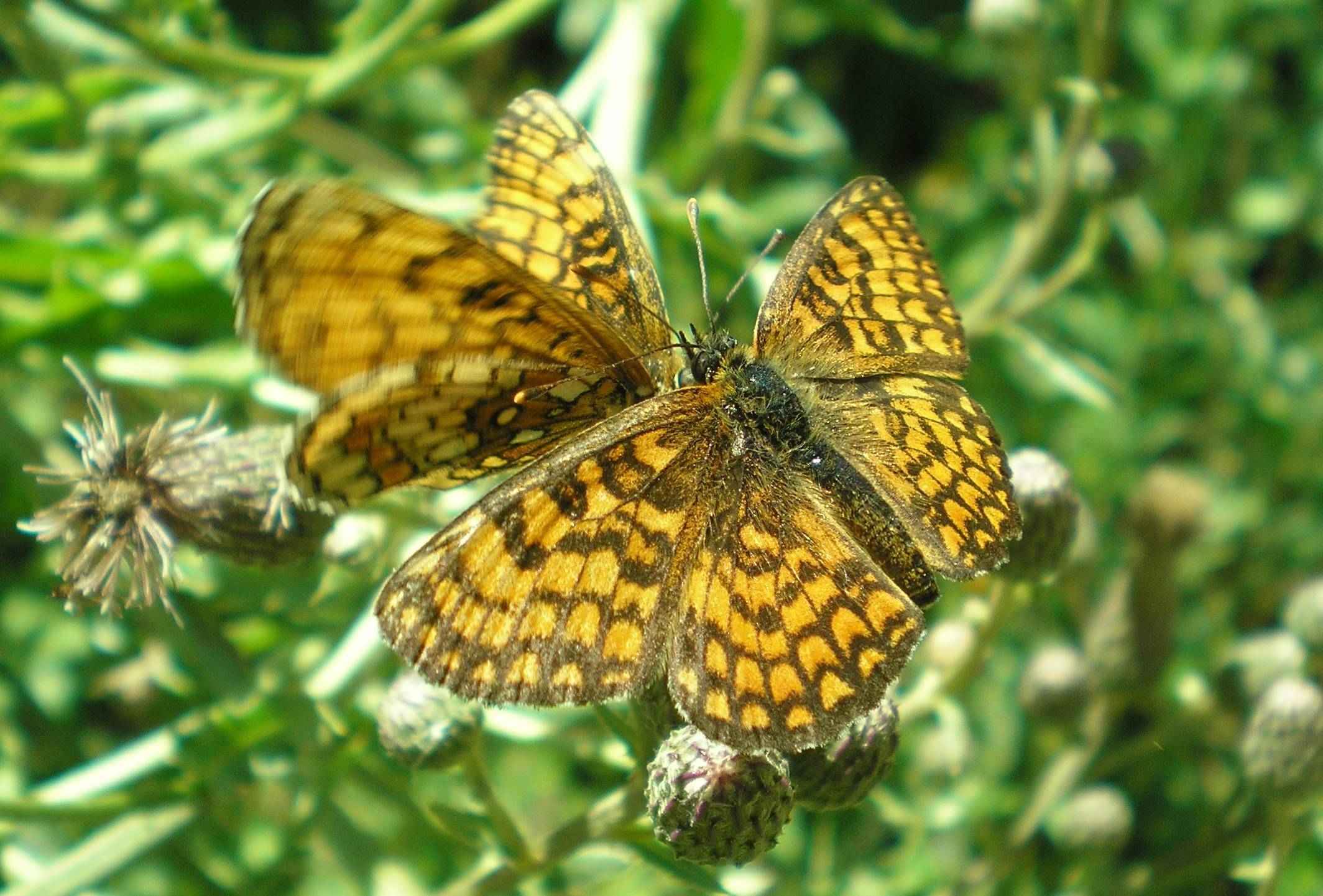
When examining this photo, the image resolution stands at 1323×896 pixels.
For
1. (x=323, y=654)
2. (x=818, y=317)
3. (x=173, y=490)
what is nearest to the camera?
(x=818, y=317)

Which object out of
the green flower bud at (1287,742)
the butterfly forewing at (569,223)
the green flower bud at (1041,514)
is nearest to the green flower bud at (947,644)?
the green flower bud at (1041,514)

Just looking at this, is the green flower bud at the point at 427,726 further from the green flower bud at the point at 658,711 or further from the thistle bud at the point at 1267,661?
the thistle bud at the point at 1267,661

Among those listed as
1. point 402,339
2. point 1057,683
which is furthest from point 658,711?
point 1057,683

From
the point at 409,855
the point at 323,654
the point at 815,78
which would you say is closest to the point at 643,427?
the point at 323,654

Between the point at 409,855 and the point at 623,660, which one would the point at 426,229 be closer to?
the point at 623,660

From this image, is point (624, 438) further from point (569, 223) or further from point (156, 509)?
point (156, 509)

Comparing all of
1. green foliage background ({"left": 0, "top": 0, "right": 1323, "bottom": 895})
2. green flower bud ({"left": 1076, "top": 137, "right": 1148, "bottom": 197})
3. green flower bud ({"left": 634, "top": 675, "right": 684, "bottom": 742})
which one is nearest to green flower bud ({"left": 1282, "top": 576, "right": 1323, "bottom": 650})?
green foliage background ({"left": 0, "top": 0, "right": 1323, "bottom": 895})

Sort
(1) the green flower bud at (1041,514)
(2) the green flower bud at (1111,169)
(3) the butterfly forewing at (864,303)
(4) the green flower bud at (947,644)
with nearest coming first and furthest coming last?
(3) the butterfly forewing at (864,303)
(1) the green flower bud at (1041,514)
(4) the green flower bud at (947,644)
(2) the green flower bud at (1111,169)
